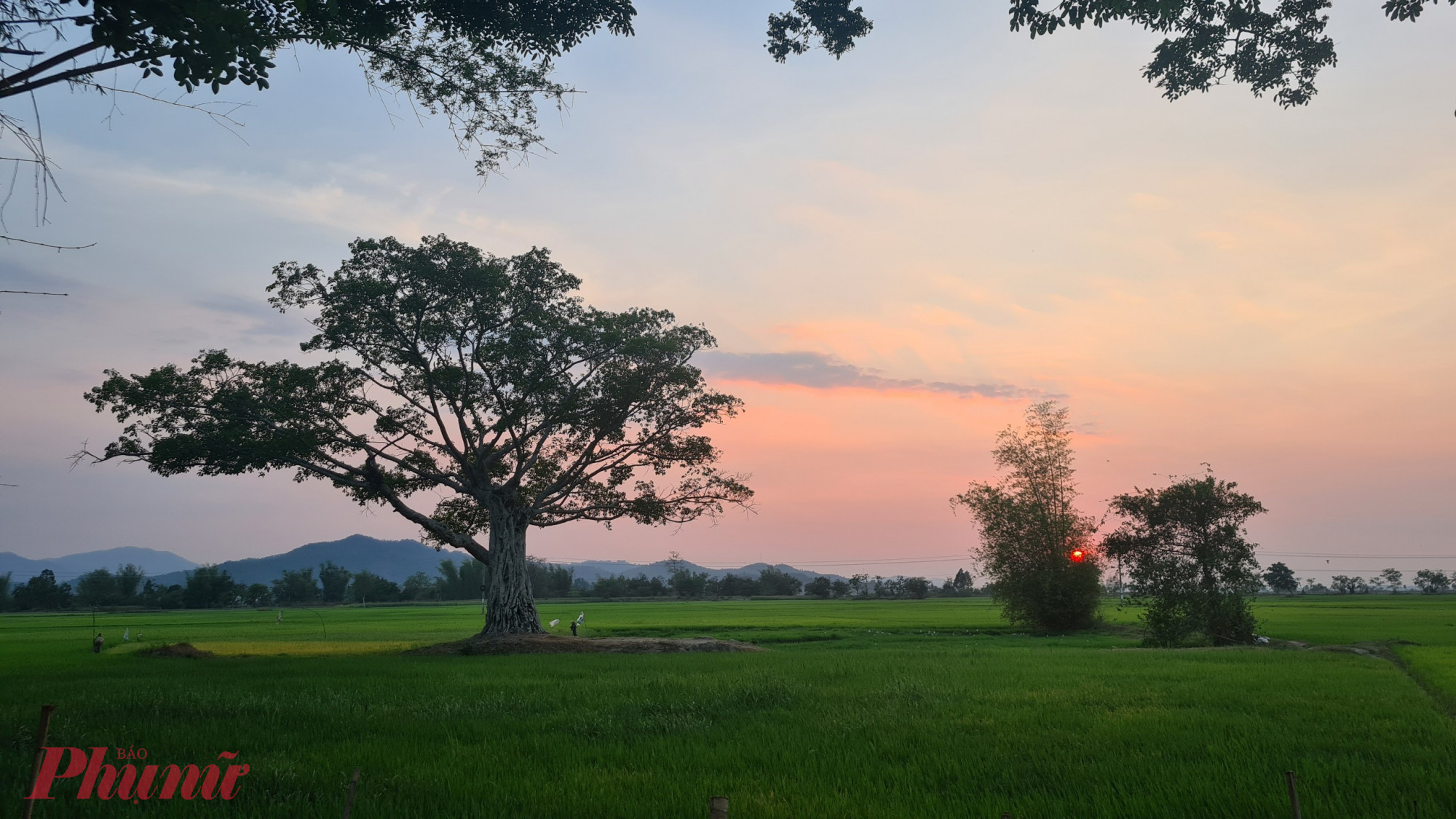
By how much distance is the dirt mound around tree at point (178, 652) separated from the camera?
1201 inches

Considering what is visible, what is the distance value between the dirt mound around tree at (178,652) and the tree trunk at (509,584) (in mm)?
10697

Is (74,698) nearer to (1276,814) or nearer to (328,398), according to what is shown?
(1276,814)

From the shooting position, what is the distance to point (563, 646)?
31.4 metres

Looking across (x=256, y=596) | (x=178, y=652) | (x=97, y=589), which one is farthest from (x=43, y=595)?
(x=178, y=652)

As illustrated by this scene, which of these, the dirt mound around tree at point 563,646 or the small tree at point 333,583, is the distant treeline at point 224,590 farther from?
the dirt mound around tree at point 563,646

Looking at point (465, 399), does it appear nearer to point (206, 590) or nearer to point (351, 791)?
point (351, 791)

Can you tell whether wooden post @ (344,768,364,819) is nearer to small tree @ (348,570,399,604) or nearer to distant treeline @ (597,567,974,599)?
distant treeline @ (597,567,974,599)

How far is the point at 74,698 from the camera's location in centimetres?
1335

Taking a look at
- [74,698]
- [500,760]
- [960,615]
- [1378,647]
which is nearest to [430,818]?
[500,760]

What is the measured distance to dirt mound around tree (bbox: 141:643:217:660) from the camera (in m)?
30.5

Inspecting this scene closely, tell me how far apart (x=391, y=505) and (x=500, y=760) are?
28246 mm

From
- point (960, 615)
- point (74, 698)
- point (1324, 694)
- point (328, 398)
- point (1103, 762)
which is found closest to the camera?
point (1103, 762)

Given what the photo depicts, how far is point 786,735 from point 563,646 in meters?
22.7

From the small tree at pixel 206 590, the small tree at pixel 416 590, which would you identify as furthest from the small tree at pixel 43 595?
the small tree at pixel 416 590
